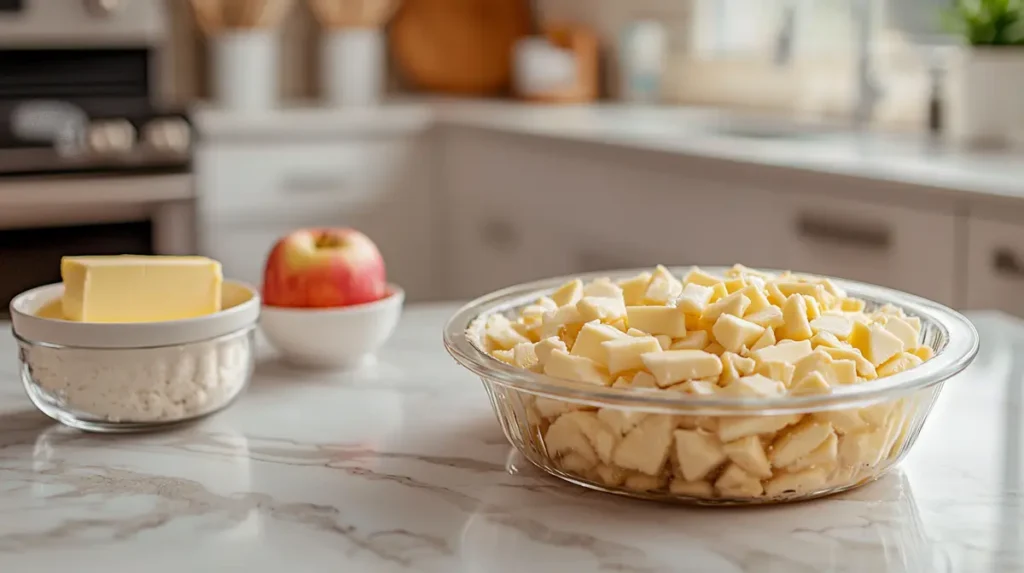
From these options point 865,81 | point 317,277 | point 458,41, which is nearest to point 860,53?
point 865,81

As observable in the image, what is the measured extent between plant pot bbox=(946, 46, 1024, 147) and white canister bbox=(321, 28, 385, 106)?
1763 millimetres

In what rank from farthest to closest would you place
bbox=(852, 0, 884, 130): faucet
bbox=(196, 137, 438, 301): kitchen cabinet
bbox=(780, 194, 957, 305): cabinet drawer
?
bbox=(196, 137, 438, 301): kitchen cabinet < bbox=(852, 0, 884, 130): faucet < bbox=(780, 194, 957, 305): cabinet drawer

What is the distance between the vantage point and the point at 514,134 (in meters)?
2.84

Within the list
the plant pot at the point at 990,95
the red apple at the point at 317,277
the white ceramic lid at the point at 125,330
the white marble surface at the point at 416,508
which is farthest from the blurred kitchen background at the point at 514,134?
the white ceramic lid at the point at 125,330

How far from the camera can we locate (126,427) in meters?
0.83

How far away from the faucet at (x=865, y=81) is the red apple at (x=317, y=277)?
179 cm

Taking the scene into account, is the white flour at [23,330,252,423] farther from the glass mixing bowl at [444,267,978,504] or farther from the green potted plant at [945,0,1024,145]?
the green potted plant at [945,0,1024,145]

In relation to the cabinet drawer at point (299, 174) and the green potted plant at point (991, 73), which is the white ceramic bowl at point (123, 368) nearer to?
the green potted plant at point (991, 73)

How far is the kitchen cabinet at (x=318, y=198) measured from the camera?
310 cm

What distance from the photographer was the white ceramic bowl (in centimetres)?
81

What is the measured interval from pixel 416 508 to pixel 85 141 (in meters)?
2.46

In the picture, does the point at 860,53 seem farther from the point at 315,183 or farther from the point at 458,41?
the point at 458,41

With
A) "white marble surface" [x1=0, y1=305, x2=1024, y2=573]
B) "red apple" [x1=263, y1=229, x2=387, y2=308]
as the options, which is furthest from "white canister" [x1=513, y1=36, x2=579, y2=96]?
"white marble surface" [x1=0, y1=305, x2=1024, y2=573]

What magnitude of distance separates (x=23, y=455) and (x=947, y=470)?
0.56 meters
